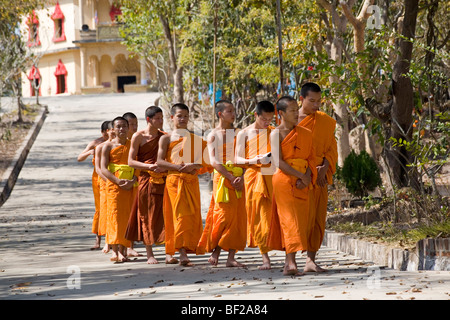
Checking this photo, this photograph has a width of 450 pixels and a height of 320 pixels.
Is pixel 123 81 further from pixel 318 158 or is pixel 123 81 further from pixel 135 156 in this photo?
pixel 318 158

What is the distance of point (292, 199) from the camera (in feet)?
27.3

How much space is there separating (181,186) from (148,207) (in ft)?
2.12

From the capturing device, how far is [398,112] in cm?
1250

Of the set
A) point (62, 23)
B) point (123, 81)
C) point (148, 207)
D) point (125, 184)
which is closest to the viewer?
point (148, 207)

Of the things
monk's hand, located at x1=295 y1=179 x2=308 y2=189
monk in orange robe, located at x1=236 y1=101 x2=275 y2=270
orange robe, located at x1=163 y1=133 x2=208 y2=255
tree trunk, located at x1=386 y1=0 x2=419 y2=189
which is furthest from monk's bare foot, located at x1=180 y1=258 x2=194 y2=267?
tree trunk, located at x1=386 y1=0 x2=419 y2=189

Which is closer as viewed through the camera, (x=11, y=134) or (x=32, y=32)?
(x=11, y=134)

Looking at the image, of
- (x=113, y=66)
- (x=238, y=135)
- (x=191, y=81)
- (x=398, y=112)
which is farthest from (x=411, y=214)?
(x=113, y=66)

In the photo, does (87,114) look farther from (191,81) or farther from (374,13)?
(374,13)

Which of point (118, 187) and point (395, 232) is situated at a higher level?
point (118, 187)

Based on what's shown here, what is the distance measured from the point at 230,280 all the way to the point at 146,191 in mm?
2321

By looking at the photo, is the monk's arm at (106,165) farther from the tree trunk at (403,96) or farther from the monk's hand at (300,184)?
the tree trunk at (403,96)

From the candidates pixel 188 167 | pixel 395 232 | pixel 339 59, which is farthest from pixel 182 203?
pixel 339 59

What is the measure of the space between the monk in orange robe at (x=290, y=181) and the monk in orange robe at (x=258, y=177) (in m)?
0.42

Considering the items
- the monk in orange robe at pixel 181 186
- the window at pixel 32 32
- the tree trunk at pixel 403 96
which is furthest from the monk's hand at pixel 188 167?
the window at pixel 32 32
